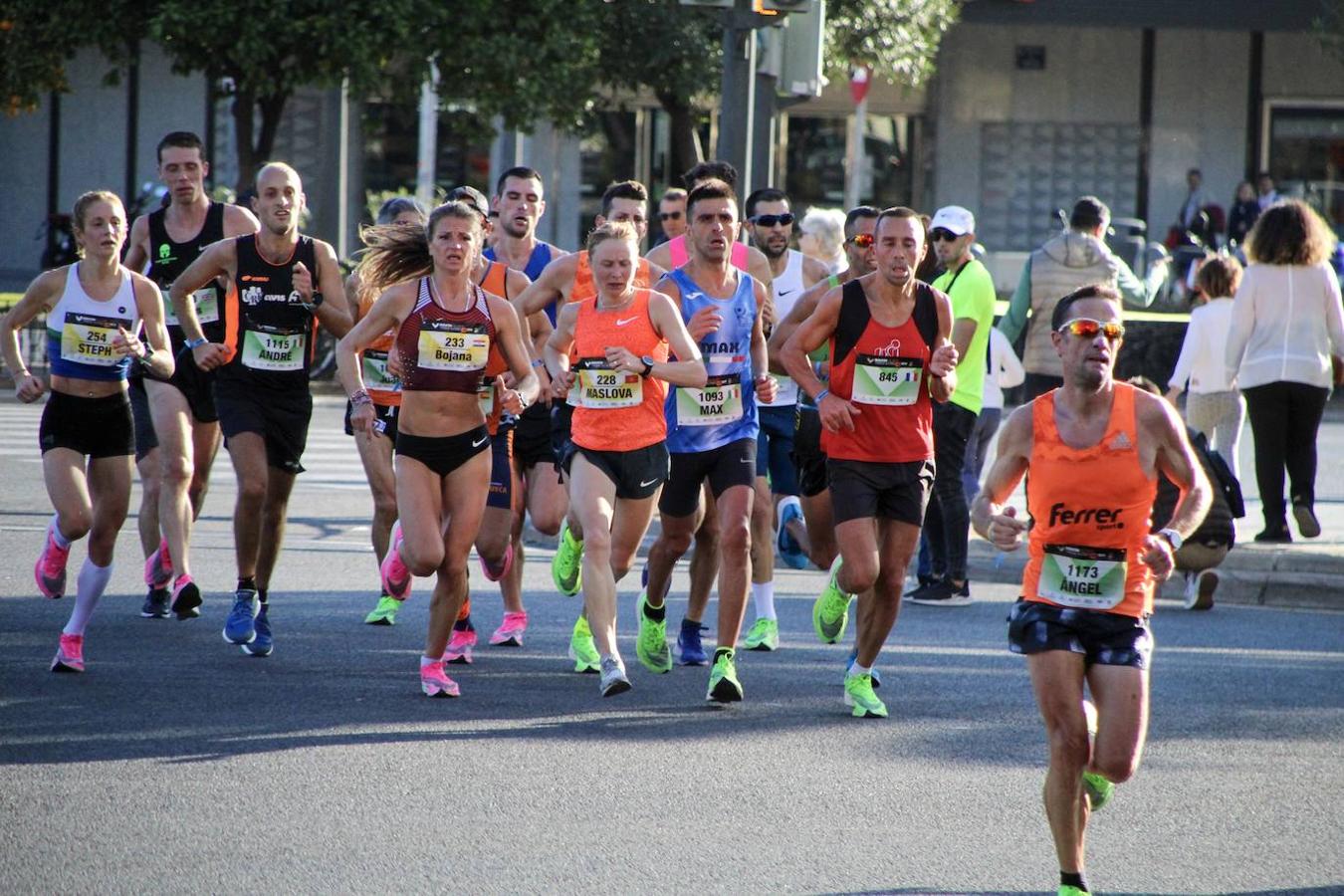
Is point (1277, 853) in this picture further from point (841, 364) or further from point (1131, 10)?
point (1131, 10)

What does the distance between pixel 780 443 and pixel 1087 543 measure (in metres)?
4.10

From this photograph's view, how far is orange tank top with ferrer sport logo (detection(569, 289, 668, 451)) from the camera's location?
25.4ft

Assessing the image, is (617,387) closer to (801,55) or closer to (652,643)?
(652,643)

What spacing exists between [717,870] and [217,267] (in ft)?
14.0

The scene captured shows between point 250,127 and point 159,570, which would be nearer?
point 159,570

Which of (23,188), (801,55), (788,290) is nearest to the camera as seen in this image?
(788,290)

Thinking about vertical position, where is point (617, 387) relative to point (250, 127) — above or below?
below

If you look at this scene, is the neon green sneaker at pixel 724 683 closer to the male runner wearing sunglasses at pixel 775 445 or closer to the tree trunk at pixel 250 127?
the male runner wearing sunglasses at pixel 775 445

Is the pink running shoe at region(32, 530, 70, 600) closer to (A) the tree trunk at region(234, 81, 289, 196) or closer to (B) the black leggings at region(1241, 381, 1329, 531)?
(B) the black leggings at region(1241, 381, 1329, 531)

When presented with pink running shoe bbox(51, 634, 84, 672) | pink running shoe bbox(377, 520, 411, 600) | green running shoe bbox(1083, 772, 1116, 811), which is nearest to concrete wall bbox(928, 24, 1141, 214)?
pink running shoe bbox(377, 520, 411, 600)

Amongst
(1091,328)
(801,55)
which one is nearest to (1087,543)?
(1091,328)

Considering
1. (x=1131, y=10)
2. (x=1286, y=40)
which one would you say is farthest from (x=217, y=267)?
(x=1286, y=40)

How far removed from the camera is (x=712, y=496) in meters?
8.10

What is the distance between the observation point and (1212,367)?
1184 cm
